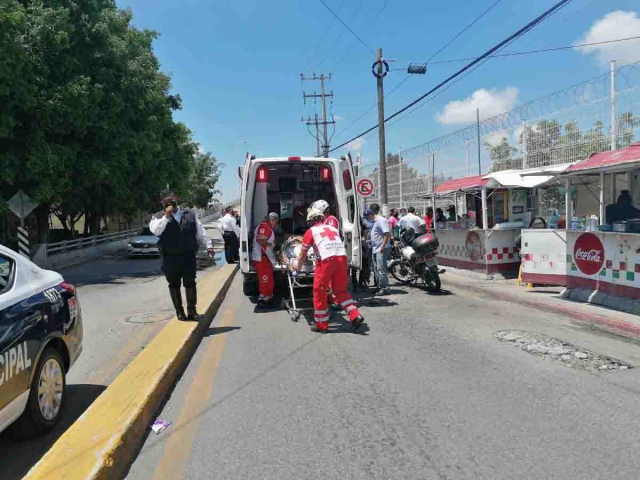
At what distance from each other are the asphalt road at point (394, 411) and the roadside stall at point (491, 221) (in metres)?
5.17

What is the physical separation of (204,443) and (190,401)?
0.93 meters

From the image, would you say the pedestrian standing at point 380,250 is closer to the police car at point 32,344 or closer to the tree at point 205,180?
the police car at point 32,344

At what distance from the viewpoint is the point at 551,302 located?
8906mm

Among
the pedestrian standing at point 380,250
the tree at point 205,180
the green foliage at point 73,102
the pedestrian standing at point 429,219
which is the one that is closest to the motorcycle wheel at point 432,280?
the pedestrian standing at point 380,250

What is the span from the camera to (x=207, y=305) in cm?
834

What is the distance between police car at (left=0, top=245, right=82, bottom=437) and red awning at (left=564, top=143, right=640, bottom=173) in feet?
24.9

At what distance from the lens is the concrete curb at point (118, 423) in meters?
3.06

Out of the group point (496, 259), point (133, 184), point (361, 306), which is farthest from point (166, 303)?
point (133, 184)

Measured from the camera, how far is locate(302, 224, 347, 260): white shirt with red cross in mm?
6949

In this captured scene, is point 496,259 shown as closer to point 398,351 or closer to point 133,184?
point 398,351

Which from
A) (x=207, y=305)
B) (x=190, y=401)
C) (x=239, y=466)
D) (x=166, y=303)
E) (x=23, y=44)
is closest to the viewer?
(x=239, y=466)

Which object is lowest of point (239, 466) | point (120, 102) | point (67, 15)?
point (239, 466)

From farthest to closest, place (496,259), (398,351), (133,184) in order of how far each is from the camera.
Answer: (133,184) < (496,259) < (398,351)

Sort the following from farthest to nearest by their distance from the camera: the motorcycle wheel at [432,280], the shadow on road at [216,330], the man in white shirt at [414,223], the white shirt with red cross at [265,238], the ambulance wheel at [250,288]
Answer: the man in white shirt at [414,223]
the motorcycle wheel at [432,280]
the ambulance wheel at [250,288]
the white shirt with red cross at [265,238]
the shadow on road at [216,330]
